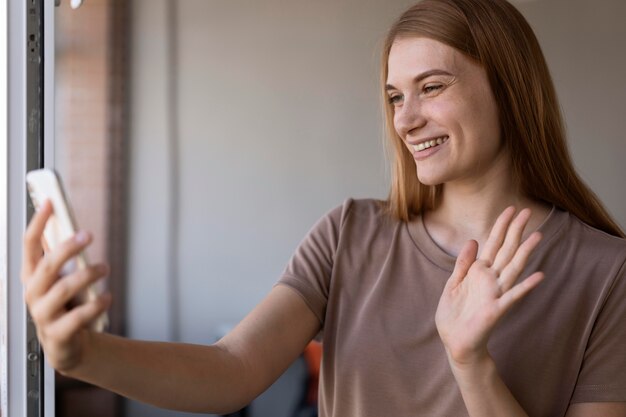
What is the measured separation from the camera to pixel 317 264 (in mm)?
→ 1562

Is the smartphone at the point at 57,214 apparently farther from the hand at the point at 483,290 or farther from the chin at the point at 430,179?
the chin at the point at 430,179

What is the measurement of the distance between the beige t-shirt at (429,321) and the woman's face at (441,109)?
7.1 inches

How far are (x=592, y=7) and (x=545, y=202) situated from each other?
1055mm

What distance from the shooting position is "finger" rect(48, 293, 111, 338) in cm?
94

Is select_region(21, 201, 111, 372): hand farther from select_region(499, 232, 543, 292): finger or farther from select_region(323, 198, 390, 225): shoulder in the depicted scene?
select_region(323, 198, 390, 225): shoulder

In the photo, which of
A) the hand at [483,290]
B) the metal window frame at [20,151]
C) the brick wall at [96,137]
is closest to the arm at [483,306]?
the hand at [483,290]

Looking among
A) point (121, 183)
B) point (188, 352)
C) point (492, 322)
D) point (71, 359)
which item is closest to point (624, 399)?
point (492, 322)

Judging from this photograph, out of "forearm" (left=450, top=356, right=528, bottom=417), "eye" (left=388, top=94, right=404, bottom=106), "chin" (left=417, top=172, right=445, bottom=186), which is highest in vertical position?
"eye" (left=388, top=94, right=404, bottom=106)

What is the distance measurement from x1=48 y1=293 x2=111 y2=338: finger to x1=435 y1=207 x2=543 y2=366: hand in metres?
0.54

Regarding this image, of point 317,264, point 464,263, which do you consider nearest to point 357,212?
point 317,264

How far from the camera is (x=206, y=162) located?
8.35 ft

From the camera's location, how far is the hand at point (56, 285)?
36.4 inches

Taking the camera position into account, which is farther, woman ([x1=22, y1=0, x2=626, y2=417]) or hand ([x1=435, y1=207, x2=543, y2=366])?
woman ([x1=22, y1=0, x2=626, y2=417])

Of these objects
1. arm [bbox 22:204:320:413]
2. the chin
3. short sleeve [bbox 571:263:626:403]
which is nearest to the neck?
the chin
